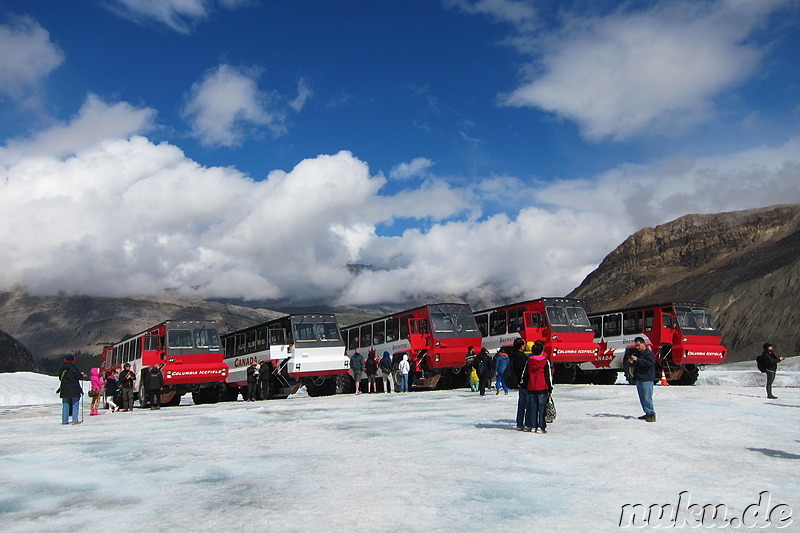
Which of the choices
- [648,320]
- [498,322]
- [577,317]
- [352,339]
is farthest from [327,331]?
[648,320]

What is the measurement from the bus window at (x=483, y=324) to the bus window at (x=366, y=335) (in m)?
4.97

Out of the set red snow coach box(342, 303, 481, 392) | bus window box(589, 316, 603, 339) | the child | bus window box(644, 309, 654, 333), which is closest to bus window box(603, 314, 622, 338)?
bus window box(589, 316, 603, 339)

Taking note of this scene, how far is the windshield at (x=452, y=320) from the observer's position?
27.7 m

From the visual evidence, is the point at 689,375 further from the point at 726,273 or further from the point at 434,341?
the point at 726,273

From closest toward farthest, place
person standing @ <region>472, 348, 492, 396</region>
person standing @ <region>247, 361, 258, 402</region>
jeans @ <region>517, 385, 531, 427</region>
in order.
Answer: jeans @ <region>517, 385, 531, 427</region>
person standing @ <region>472, 348, 492, 396</region>
person standing @ <region>247, 361, 258, 402</region>

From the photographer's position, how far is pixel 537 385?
12.6 m

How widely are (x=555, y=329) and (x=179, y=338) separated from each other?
14670mm

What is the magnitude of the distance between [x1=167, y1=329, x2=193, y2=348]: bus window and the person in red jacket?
17.0 m

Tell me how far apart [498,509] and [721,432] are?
23.7 ft

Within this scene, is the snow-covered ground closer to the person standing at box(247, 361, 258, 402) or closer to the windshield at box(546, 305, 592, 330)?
the person standing at box(247, 361, 258, 402)

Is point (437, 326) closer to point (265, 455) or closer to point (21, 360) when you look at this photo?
point (265, 455)

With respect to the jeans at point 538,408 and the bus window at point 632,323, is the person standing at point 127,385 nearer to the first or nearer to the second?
the jeans at point 538,408

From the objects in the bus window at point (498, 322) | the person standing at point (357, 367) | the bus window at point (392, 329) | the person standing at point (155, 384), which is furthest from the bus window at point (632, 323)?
the person standing at point (155, 384)

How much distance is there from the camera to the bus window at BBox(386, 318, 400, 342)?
28.8m
